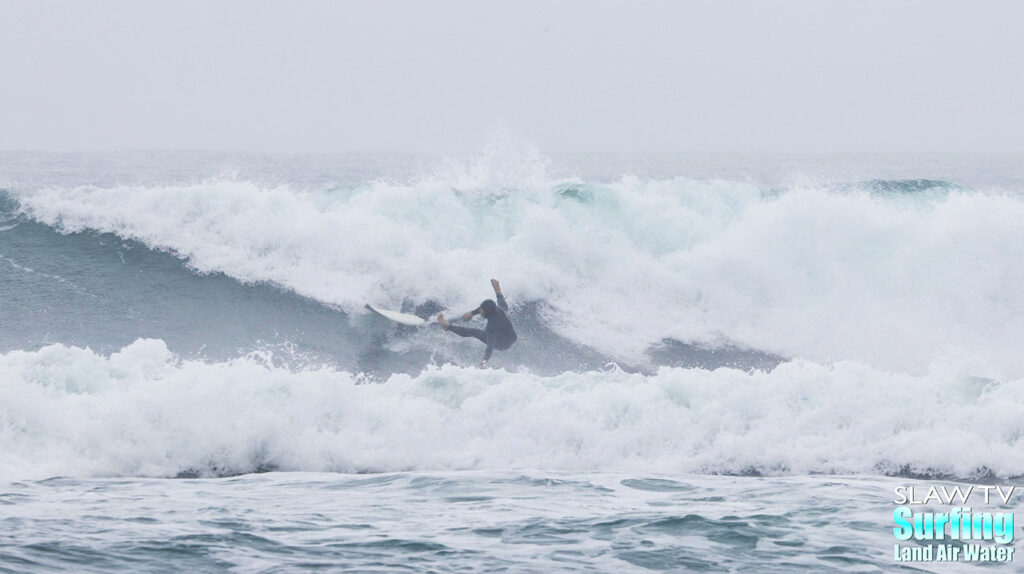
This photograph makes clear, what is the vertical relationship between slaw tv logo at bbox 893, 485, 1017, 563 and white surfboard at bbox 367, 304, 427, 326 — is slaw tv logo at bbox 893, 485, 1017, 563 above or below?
below

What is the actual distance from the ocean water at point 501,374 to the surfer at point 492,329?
1.00 ft

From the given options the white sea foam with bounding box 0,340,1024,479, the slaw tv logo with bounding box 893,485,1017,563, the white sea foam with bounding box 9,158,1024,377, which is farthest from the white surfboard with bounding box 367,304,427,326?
the slaw tv logo with bounding box 893,485,1017,563

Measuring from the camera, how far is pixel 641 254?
18.0 metres

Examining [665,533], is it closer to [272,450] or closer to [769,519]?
[769,519]

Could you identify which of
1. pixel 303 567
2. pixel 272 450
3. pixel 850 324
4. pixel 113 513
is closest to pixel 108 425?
pixel 272 450

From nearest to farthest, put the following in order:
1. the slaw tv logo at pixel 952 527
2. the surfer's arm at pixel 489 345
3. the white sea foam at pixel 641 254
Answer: the slaw tv logo at pixel 952 527, the surfer's arm at pixel 489 345, the white sea foam at pixel 641 254

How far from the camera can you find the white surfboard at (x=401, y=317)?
50.1 feet

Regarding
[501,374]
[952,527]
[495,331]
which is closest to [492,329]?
[495,331]

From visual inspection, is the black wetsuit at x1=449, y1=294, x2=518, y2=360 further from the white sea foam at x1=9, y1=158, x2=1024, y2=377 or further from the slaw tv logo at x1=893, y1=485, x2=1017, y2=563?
the slaw tv logo at x1=893, y1=485, x2=1017, y2=563

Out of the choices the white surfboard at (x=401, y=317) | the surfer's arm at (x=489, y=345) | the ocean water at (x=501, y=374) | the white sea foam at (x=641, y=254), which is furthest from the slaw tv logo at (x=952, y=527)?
the white surfboard at (x=401, y=317)

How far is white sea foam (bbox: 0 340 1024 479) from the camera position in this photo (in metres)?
10.7

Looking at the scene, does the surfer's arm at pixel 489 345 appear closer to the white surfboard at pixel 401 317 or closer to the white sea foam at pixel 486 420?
the white surfboard at pixel 401 317

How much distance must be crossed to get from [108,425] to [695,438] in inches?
231

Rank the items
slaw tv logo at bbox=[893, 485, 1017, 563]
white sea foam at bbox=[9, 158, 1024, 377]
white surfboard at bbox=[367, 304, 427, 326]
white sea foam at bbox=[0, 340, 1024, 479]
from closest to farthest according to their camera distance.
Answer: slaw tv logo at bbox=[893, 485, 1017, 563] → white sea foam at bbox=[0, 340, 1024, 479] → white surfboard at bbox=[367, 304, 427, 326] → white sea foam at bbox=[9, 158, 1024, 377]
